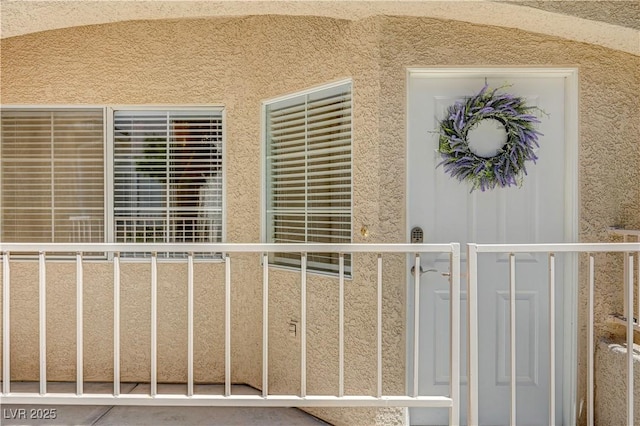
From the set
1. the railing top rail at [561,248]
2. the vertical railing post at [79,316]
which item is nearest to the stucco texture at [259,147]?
the railing top rail at [561,248]

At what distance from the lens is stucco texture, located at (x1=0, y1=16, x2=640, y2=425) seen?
3.96 metres

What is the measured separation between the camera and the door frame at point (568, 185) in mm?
3986

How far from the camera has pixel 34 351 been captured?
5180 millimetres

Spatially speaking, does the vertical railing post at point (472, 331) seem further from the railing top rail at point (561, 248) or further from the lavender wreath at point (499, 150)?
the lavender wreath at point (499, 150)

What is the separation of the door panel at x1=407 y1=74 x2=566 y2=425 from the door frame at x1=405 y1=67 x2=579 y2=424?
0.13ft

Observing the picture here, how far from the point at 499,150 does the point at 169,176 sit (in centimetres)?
331

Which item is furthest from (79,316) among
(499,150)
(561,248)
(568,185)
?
(568,185)

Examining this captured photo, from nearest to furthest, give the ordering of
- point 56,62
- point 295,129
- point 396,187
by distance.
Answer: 1. point 396,187
2. point 295,129
3. point 56,62

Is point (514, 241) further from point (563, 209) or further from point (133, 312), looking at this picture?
point (133, 312)

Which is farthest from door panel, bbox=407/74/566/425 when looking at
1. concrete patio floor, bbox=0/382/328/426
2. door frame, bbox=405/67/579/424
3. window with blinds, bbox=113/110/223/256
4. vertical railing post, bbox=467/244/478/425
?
window with blinds, bbox=113/110/223/256

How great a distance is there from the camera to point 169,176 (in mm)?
5207

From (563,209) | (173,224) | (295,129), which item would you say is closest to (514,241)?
(563,209)

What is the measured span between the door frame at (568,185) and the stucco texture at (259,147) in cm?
6

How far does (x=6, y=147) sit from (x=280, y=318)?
11.4ft
